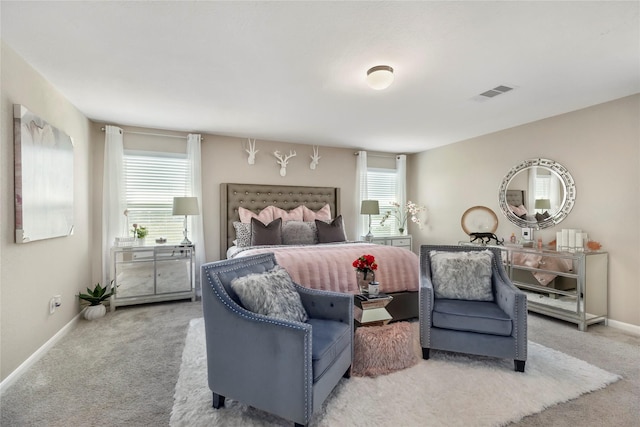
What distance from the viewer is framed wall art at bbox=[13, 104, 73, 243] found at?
7.63 feet

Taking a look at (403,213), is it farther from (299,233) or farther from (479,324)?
(479,324)

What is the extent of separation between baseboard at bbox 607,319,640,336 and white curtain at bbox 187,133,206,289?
5.14 m

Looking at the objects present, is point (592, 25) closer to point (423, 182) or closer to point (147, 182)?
point (423, 182)

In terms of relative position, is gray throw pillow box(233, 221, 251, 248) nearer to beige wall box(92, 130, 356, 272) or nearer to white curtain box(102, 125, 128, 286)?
beige wall box(92, 130, 356, 272)

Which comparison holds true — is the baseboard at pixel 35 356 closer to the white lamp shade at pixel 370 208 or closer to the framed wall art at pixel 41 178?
the framed wall art at pixel 41 178

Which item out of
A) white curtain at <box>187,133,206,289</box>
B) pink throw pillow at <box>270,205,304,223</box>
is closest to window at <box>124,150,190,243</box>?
white curtain at <box>187,133,206,289</box>

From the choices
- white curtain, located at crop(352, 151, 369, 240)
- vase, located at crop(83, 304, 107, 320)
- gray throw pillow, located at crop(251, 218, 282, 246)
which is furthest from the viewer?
white curtain, located at crop(352, 151, 369, 240)

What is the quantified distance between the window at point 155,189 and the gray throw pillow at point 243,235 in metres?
0.92

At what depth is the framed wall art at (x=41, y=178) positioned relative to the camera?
2.32 metres

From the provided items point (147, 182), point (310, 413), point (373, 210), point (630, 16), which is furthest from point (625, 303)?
point (147, 182)

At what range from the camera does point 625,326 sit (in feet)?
10.6

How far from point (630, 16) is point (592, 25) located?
0.61 ft

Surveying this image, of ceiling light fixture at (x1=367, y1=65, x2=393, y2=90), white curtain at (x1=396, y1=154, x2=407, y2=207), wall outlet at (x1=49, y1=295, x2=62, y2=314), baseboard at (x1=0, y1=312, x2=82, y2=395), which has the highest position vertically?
ceiling light fixture at (x1=367, y1=65, x2=393, y2=90)

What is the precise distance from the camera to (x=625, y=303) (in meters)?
3.27
